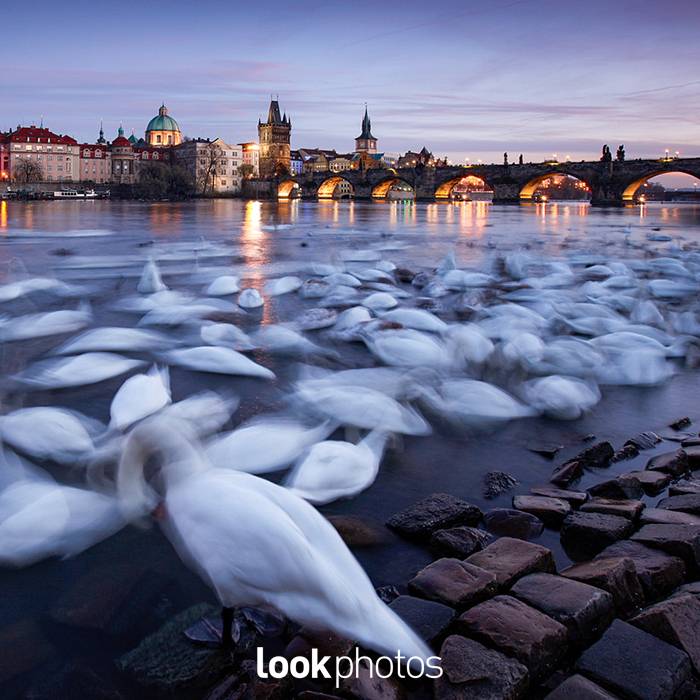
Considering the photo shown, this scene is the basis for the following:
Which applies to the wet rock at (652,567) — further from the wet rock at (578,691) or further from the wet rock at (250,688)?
the wet rock at (250,688)

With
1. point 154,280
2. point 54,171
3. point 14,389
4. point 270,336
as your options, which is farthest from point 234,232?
point 54,171

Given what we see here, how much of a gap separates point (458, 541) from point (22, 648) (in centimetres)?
135

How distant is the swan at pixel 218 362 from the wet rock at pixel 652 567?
8.10ft

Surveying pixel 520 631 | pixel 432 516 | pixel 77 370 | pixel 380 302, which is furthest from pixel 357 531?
pixel 380 302

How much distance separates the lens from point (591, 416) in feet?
12.5

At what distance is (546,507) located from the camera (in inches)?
102

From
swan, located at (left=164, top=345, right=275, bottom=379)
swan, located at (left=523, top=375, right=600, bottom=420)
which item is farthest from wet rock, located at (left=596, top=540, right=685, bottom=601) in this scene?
swan, located at (left=164, top=345, right=275, bottom=379)

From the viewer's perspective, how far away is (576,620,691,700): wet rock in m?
1.60

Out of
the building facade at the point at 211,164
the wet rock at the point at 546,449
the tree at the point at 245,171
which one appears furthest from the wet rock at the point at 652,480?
the tree at the point at 245,171

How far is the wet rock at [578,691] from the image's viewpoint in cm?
157

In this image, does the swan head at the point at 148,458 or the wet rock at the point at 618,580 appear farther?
the swan head at the point at 148,458

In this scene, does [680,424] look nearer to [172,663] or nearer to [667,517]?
[667,517]

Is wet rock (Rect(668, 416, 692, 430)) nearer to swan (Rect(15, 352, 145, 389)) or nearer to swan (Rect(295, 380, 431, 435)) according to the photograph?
swan (Rect(295, 380, 431, 435))

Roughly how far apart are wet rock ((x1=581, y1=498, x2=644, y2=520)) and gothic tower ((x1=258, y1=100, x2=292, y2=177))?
107 metres
